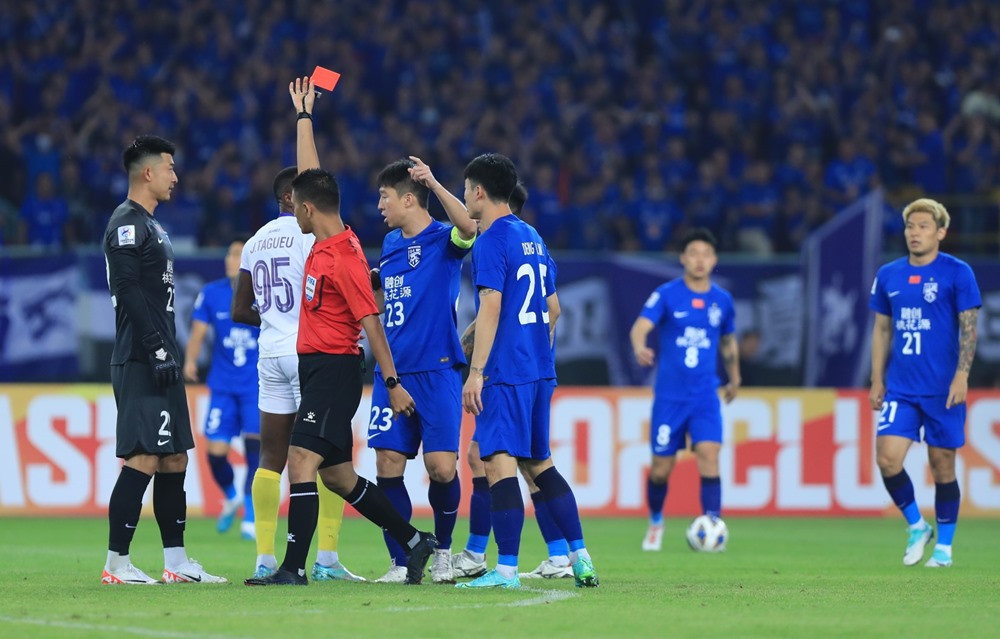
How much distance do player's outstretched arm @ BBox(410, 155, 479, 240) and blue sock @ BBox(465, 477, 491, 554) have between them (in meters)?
1.67

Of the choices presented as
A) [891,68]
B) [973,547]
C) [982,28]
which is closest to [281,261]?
[973,547]

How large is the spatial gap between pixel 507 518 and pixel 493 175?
1966 millimetres

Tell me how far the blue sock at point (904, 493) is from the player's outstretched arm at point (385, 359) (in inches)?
170

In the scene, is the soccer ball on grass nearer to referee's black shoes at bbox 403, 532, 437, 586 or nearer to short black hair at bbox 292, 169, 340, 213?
referee's black shoes at bbox 403, 532, 437, 586

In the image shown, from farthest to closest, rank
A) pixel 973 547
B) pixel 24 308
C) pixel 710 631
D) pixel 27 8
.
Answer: pixel 27 8
pixel 24 308
pixel 973 547
pixel 710 631

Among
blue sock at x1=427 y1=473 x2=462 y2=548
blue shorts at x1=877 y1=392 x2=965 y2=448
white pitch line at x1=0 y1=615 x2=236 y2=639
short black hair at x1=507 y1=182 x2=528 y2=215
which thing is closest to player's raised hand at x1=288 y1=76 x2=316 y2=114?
short black hair at x1=507 y1=182 x2=528 y2=215

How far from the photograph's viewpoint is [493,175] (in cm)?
874

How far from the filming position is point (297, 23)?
2439cm

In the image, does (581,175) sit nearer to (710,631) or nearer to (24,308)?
(24,308)

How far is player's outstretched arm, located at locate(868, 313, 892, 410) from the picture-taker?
11.3m

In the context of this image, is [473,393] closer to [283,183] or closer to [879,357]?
[283,183]

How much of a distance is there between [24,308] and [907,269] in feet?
35.0

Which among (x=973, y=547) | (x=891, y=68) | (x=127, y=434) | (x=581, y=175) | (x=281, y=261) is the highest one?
(x=891, y=68)

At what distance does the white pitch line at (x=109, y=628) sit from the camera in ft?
21.1
